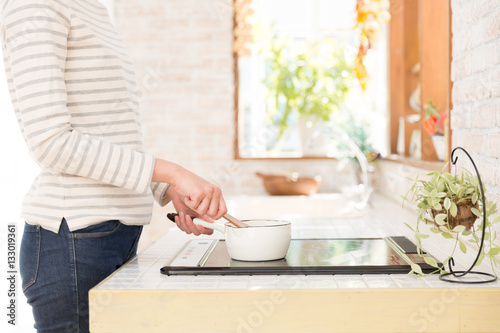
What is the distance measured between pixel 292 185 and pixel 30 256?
1801 millimetres

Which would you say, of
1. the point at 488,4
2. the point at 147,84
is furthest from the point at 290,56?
the point at 488,4

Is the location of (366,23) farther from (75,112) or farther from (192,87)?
(75,112)

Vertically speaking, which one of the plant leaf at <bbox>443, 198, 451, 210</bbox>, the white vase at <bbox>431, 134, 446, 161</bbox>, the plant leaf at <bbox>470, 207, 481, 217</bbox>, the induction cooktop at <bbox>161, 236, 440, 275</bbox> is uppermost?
the white vase at <bbox>431, 134, 446, 161</bbox>

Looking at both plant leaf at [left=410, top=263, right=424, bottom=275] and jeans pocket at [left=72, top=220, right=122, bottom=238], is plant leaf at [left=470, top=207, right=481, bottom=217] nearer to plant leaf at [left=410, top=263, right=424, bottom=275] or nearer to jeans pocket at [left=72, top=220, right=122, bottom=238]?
plant leaf at [left=410, top=263, right=424, bottom=275]

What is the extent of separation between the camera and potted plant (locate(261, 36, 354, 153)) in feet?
9.96

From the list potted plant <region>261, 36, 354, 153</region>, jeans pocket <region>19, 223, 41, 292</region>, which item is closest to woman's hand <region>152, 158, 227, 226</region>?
jeans pocket <region>19, 223, 41, 292</region>

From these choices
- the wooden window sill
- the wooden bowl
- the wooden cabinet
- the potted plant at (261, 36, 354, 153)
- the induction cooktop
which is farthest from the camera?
the potted plant at (261, 36, 354, 153)

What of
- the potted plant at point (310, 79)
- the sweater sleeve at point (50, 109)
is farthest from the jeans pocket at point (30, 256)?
the potted plant at point (310, 79)

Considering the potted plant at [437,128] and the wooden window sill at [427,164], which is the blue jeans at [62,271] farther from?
the potted plant at [437,128]

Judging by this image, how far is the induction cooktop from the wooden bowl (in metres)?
1.48

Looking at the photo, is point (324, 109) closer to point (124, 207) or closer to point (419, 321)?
point (124, 207)

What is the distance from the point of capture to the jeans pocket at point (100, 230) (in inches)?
42.9

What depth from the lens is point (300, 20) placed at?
3281 millimetres

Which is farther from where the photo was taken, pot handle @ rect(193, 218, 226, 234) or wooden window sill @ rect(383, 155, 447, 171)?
wooden window sill @ rect(383, 155, 447, 171)
